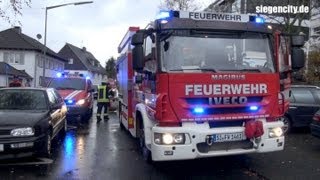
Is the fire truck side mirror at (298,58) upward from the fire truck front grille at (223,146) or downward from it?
upward

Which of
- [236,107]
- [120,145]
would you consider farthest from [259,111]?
[120,145]

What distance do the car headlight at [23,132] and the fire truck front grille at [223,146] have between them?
3562 millimetres

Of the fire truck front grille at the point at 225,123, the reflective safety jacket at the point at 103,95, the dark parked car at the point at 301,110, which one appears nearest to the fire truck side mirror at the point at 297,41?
the fire truck front grille at the point at 225,123

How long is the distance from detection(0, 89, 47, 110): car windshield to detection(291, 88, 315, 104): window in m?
8.12

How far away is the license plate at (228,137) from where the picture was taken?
7.84 m

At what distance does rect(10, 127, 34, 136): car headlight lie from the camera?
9211 millimetres

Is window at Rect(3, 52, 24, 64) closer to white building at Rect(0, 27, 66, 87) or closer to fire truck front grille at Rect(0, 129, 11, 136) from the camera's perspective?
white building at Rect(0, 27, 66, 87)

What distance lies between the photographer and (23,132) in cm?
927

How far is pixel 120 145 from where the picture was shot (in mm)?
12516

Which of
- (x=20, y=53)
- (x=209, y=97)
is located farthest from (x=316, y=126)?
(x=20, y=53)

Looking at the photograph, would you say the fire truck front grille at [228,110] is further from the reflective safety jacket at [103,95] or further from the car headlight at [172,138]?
the reflective safety jacket at [103,95]

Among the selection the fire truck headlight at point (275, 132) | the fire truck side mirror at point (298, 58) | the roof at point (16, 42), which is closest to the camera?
the fire truck headlight at point (275, 132)

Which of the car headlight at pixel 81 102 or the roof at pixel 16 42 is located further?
the roof at pixel 16 42

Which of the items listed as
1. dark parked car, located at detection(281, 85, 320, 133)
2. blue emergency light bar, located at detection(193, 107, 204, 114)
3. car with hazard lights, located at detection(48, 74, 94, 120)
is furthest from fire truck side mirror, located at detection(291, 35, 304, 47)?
car with hazard lights, located at detection(48, 74, 94, 120)
